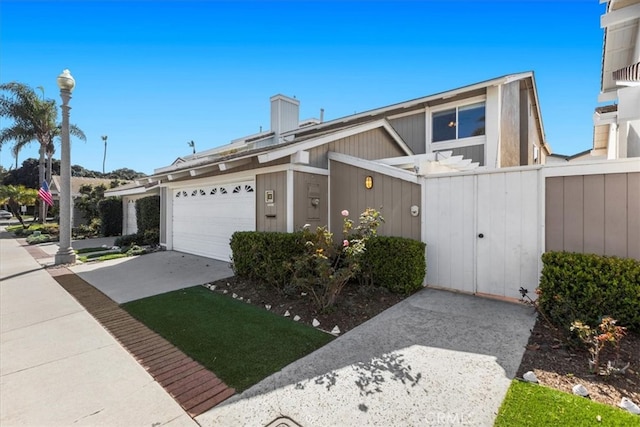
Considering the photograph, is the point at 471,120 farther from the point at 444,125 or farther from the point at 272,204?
the point at 272,204

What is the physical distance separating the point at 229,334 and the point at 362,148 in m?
6.70

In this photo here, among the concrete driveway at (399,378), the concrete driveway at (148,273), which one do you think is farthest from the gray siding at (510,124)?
the concrete driveway at (148,273)

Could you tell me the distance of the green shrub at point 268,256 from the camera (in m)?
6.29

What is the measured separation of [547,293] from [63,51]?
14581 millimetres

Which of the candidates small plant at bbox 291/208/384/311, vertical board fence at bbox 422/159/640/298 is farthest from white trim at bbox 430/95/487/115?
small plant at bbox 291/208/384/311

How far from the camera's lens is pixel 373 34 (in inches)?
364

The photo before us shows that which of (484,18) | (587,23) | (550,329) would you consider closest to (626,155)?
(587,23)

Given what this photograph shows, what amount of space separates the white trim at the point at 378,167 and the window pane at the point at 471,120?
5.31 m

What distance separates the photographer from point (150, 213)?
46.1ft

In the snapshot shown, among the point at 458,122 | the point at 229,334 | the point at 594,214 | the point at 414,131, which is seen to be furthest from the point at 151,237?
the point at 594,214

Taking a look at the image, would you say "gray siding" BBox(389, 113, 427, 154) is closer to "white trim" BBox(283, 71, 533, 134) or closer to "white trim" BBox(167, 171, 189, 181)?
"white trim" BBox(283, 71, 533, 134)

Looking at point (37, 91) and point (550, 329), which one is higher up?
point (37, 91)

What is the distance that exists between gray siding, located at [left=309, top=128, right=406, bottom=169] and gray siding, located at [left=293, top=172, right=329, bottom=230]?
0.43 meters

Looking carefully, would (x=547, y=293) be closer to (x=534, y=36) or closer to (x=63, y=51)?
(x=534, y=36)
